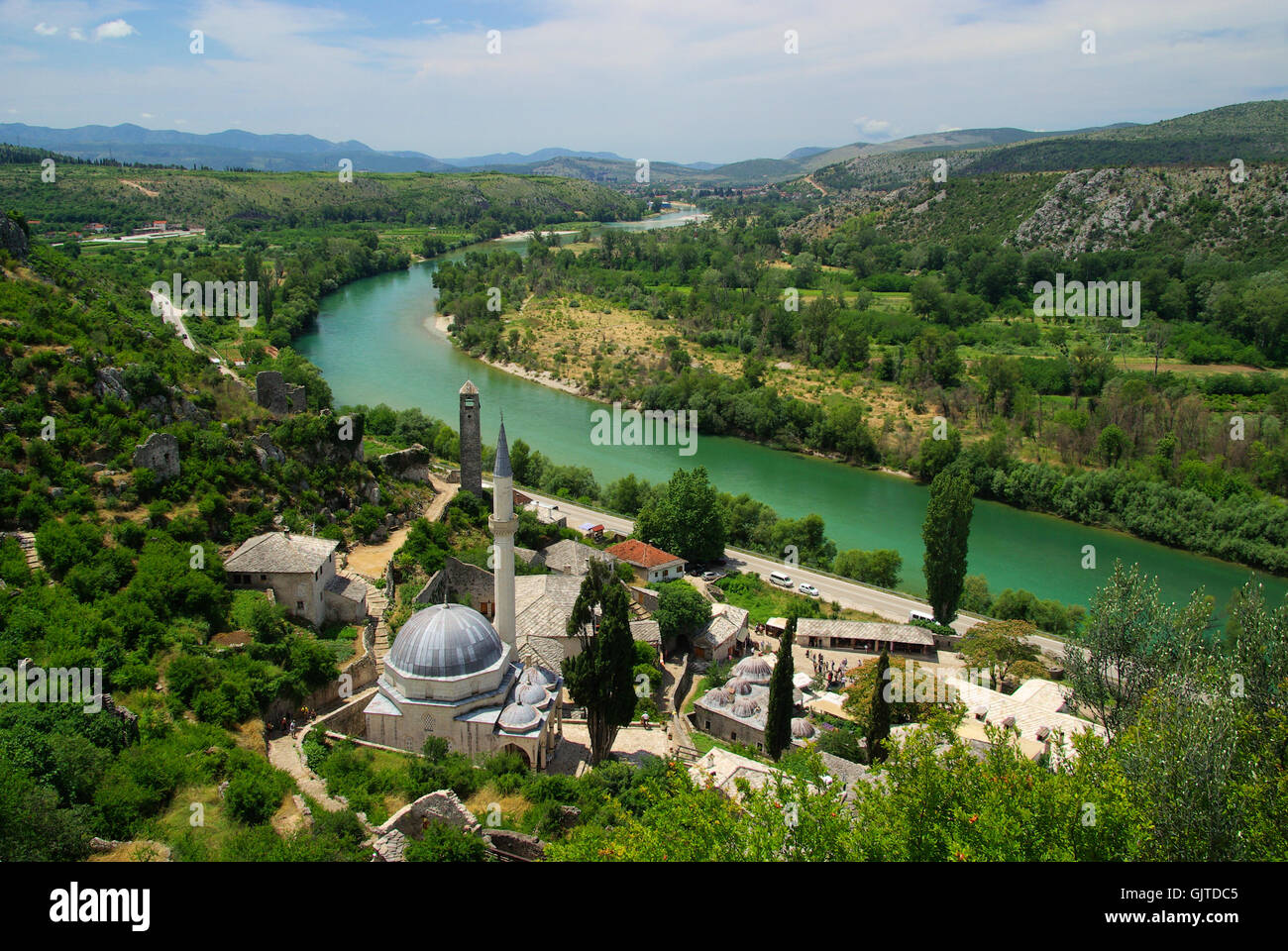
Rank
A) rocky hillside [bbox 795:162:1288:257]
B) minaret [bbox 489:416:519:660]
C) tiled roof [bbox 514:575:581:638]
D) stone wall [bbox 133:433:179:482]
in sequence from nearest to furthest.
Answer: minaret [bbox 489:416:519:660], stone wall [bbox 133:433:179:482], tiled roof [bbox 514:575:581:638], rocky hillside [bbox 795:162:1288:257]

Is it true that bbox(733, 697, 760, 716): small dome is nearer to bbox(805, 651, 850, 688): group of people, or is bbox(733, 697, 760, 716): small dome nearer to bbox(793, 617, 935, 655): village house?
bbox(805, 651, 850, 688): group of people

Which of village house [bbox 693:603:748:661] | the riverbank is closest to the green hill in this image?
the riverbank

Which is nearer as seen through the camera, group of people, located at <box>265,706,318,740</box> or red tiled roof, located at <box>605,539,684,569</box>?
group of people, located at <box>265,706,318,740</box>

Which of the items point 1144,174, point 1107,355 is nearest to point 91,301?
point 1107,355

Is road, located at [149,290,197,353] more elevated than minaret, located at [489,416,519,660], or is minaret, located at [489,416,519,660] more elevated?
road, located at [149,290,197,353]

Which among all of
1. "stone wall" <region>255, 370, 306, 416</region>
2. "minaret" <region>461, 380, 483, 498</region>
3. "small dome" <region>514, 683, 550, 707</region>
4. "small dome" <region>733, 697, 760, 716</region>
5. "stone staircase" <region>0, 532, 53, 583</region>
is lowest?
"small dome" <region>733, 697, 760, 716</region>

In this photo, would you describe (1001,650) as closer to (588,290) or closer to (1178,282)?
(1178,282)

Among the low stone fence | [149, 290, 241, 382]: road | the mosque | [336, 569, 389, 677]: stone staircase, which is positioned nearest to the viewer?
the low stone fence
